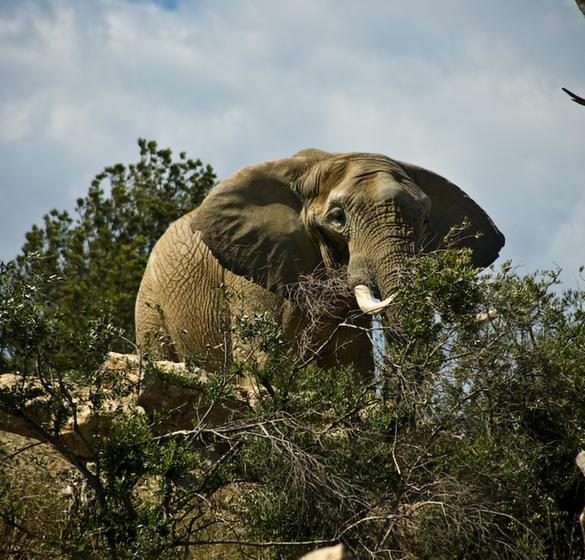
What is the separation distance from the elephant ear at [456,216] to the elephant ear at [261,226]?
118cm

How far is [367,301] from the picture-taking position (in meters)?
14.6

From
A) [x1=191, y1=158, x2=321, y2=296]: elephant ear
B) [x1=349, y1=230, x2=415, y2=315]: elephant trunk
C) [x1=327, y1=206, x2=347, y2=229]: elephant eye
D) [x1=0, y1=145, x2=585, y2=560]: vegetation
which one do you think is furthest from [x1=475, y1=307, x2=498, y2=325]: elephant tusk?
[x1=191, y1=158, x2=321, y2=296]: elephant ear

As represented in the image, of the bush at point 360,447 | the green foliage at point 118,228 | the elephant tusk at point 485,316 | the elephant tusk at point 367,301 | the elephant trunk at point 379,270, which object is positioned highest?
the green foliage at point 118,228

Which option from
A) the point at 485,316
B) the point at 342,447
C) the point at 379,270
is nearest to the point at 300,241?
the point at 379,270

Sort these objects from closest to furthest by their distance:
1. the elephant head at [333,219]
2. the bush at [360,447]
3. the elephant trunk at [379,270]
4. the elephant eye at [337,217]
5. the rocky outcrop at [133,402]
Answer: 1. the bush at [360,447]
2. the rocky outcrop at [133,402]
3. the elephant trunk at [379,270]
4. the elephant head at [333,219]
5. the elephant eye at [337,217]

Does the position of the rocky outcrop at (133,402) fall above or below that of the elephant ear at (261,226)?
below

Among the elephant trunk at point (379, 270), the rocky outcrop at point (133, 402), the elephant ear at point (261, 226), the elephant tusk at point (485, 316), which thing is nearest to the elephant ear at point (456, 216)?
the elephant ear at point (261, 226)

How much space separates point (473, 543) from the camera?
1179cm

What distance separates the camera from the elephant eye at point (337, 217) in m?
16.1

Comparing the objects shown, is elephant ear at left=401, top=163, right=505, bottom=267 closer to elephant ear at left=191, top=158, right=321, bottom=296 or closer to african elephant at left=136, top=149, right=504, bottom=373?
african elephant at left=136, top=149, right=504, bottom=373

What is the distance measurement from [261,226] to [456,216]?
6.37 ft

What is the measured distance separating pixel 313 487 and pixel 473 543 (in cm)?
116

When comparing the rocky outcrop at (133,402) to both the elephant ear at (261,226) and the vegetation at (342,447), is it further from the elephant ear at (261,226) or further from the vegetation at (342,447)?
the elephant ear at (261,226)

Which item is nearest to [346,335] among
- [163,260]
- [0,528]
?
[163,260]
